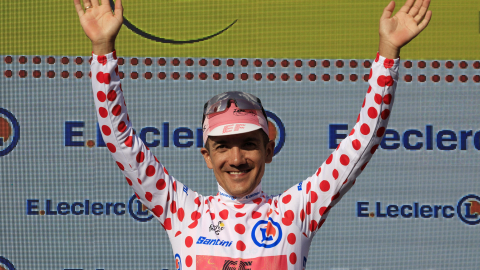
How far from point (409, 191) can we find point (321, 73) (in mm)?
1064

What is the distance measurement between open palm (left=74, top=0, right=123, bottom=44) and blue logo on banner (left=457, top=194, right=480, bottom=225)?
10.1ft

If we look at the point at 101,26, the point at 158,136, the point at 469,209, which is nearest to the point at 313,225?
the point at 101,26

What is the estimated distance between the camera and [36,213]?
11.4 ft

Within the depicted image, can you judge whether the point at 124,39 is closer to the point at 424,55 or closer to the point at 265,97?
the point at 265,97

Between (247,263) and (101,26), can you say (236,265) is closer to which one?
(247,263)

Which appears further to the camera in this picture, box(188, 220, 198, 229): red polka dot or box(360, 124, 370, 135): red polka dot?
box(188, 220, 198, 229): red polka dot

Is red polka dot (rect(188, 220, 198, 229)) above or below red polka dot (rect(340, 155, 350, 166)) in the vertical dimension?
below

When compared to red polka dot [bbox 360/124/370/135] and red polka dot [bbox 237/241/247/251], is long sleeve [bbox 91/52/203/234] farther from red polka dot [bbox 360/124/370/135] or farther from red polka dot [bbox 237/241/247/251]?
red polka dot [bbox 360/124/370/135]

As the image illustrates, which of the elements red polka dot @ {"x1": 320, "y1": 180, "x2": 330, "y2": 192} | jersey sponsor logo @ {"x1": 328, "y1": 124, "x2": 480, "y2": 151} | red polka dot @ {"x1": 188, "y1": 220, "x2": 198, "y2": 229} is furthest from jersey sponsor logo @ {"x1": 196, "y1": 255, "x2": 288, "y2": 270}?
jersey sponsor logo @ {"x1": 328, "y1": 124, "x2": 480, "y2": 151}

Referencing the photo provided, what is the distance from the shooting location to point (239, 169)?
4.57ft

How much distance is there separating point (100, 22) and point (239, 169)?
539 mm

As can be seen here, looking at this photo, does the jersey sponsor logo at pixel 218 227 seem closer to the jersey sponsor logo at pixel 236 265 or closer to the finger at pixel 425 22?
the jersey sponsor logo at pixel 236 265

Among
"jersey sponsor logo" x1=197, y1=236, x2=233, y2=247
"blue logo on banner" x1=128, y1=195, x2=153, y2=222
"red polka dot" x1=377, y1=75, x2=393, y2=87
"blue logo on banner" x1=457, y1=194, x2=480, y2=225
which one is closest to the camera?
"red polka dot" x1=377, y1=75, x2=393, y2=87

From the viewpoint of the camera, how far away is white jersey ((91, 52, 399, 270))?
1.28 metres
